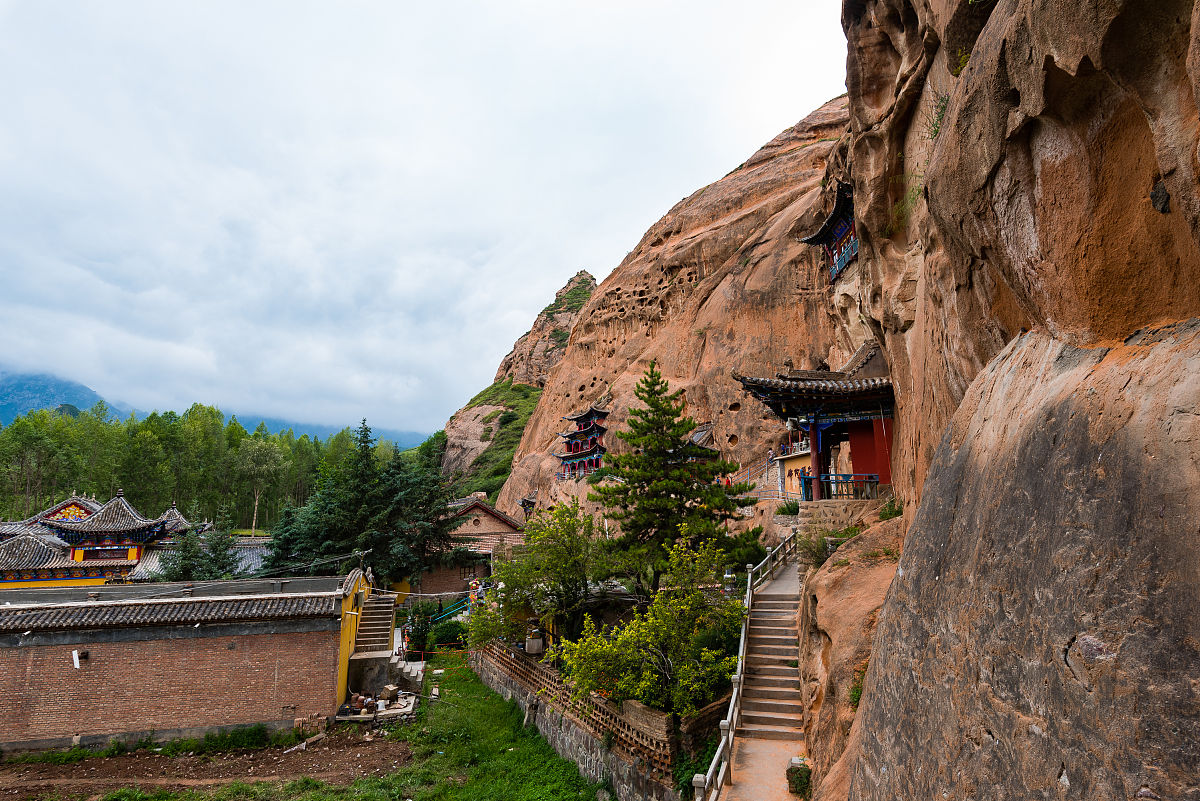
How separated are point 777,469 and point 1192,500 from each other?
28.5m

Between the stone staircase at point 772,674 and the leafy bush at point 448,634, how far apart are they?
591 inches

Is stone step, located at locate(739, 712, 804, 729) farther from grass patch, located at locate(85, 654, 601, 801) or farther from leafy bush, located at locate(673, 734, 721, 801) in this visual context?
grass patch, located at locate(85, 654, 601, 801)

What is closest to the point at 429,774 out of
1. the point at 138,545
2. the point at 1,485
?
the point at 138,545

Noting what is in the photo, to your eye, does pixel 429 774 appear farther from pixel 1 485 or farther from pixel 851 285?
pixel 1 485

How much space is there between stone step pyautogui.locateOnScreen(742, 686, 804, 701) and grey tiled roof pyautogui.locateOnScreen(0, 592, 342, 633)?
1127 centimetres

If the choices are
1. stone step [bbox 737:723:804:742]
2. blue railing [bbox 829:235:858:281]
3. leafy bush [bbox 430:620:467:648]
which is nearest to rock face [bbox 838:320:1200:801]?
stone step [bbox 737:723:804:742]

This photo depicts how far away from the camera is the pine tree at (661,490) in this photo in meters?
15.9

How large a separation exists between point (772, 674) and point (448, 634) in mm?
17014

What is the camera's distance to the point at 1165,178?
3598 mm

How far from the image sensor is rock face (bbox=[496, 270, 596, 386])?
87.3m

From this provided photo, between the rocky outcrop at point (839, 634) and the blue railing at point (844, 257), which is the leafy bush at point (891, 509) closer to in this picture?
the rocky outcrop at point (839, 634)

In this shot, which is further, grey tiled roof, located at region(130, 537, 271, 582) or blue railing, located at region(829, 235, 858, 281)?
grey tiled roof, located at region(130, 537, 271, 582)

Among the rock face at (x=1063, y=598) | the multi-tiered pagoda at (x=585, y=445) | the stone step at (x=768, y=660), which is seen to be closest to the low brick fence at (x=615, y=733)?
the stone step at (x=768, y=660)

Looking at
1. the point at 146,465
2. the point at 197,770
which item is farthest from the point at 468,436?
the point at 197,770
